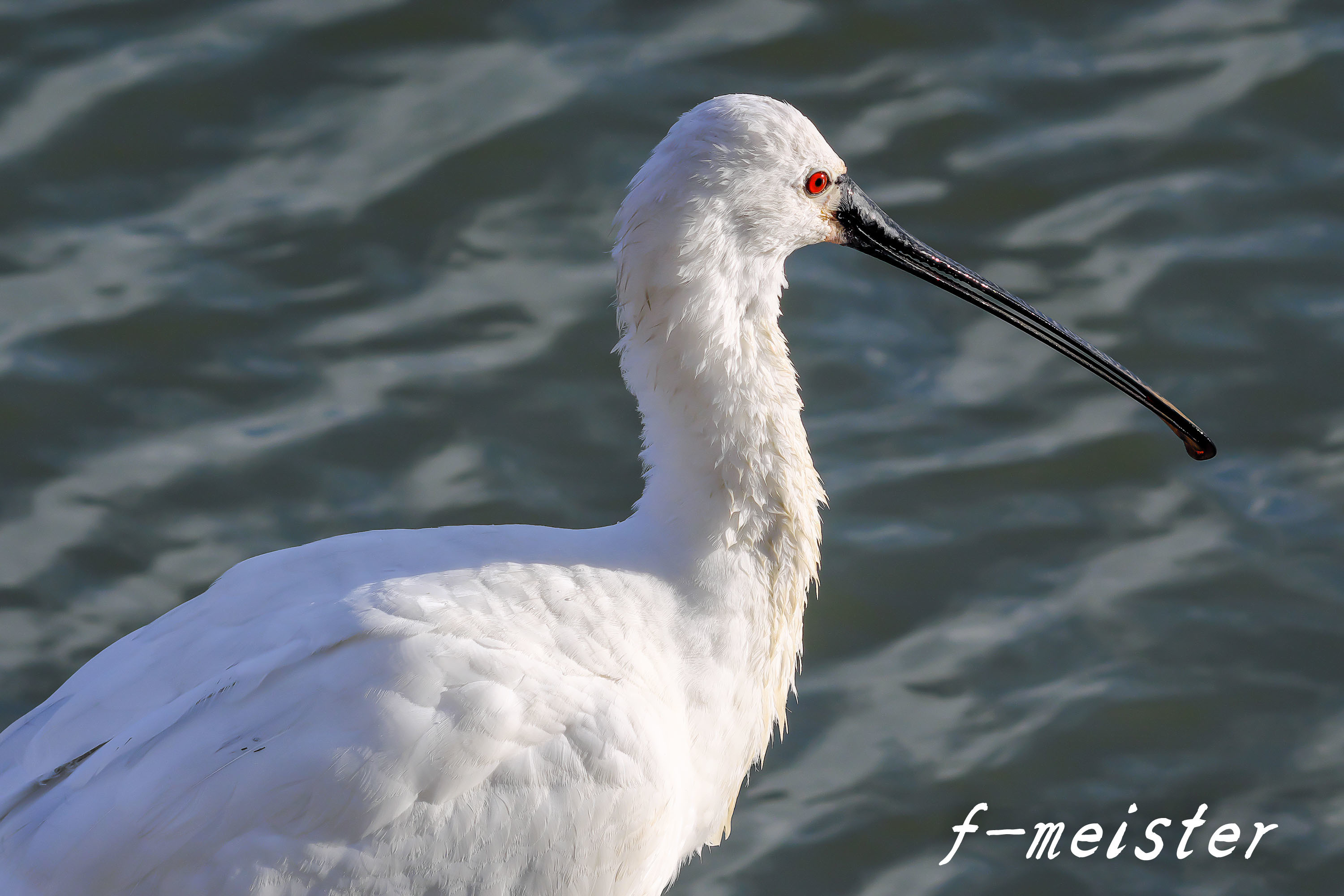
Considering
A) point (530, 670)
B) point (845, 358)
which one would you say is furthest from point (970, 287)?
point (845, 358)

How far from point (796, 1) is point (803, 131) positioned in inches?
187

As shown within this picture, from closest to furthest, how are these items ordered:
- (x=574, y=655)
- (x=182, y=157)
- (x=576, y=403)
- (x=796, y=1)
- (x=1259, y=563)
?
(x=574, y=655)
(x=1259, y=563)
(x=576, y=403)
(x=182, y=157)
(x=796, y=1)

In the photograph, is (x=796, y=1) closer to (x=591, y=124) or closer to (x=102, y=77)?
(x=591, y=124)

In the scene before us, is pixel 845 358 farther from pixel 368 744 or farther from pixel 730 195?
pixel 368 744

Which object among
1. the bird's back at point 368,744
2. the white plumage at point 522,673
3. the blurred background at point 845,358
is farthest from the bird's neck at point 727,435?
the blurred background at point 845,358

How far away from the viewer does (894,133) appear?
27.0ft

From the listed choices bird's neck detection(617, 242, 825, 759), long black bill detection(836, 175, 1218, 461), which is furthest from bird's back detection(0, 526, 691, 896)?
long black bill detection(836, 175, 1218, 461)

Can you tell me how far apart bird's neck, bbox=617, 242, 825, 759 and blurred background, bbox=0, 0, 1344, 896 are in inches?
57.2

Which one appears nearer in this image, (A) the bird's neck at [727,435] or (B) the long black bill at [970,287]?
(A) the bird's neck at [727,435]

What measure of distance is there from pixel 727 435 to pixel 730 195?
663mm

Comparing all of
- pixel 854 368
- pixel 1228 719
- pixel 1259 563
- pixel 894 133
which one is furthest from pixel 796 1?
pixel 1228 719

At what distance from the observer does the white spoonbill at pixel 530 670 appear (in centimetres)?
389

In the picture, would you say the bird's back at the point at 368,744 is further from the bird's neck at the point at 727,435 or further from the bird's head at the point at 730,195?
the bird's head at the point at 730,195

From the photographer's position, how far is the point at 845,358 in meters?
7.29
